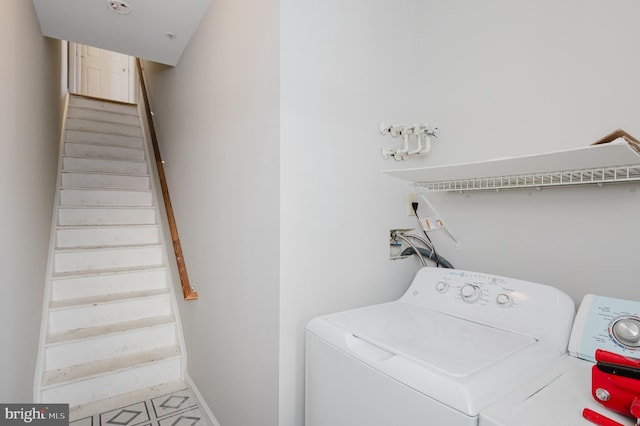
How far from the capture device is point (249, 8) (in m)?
1.37

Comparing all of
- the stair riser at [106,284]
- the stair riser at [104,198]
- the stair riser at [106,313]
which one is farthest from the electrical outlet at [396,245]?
the stair riser at [104,198]

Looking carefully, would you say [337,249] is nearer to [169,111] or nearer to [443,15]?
[443,15]

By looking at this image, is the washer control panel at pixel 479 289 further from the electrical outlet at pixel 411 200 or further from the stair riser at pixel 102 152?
the stair riser at pixel 102 152

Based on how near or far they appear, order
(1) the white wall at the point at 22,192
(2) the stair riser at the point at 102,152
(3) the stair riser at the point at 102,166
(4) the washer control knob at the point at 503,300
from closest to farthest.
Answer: (4) the washer control knob at the point at 503,300, (1) the white wall at the point at 22,192, (3) the stair riser at the point at 102,166, (2) the stair riser at the point at 102,152

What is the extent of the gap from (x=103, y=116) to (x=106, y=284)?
260 centimetres

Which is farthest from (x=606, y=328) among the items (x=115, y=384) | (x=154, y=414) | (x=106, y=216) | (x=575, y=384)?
(x=106, y=216)

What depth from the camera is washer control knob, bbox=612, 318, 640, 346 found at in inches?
31.2

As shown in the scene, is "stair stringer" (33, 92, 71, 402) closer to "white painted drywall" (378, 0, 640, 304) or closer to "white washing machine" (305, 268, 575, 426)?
"white washing machine" (305, 268, 575, 426)

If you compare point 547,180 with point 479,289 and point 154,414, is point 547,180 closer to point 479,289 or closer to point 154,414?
point 479,289

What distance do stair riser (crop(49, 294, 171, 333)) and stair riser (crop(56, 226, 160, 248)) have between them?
0.67 meters

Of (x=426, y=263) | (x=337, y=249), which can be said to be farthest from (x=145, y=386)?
(x=426, y=263)

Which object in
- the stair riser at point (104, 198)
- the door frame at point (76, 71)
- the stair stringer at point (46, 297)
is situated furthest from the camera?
the door frame at point (76, 71)

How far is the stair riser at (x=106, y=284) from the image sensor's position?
2.48 metres

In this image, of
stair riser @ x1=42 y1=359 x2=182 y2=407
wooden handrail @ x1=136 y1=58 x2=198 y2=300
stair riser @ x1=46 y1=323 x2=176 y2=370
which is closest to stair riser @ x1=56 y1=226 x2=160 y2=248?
wooden handrail @ x1=136 y1=58 x2=198 y2=300
